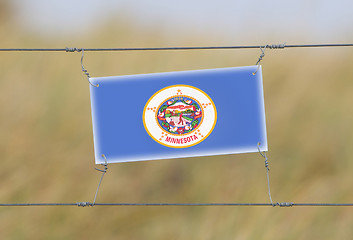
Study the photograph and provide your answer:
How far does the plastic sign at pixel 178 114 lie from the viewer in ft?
12.3

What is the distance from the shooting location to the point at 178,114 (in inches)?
150

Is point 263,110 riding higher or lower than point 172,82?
lower

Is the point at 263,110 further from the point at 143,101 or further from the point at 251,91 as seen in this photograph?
the point at 143,101

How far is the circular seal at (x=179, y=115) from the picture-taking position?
3771mm

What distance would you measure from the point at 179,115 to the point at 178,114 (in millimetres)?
13

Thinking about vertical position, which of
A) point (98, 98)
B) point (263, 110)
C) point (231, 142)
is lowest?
point (231, 142)

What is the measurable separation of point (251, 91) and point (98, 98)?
1377 millimetres

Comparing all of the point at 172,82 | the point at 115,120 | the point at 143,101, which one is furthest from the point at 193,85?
the point at 115,120

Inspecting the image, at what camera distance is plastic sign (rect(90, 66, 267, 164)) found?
3746 millimetres

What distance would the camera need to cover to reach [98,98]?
3.78m

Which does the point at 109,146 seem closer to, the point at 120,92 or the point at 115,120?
the point at 115,120

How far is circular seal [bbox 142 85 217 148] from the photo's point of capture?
377 centimetres

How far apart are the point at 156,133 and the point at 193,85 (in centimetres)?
55

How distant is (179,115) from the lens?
380cm
